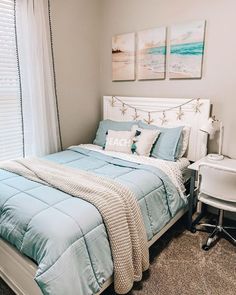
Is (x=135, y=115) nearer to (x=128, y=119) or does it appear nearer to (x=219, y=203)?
(x=128, y=119)

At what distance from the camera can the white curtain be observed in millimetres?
2602

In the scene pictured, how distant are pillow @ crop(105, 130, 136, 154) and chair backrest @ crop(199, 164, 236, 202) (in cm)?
91

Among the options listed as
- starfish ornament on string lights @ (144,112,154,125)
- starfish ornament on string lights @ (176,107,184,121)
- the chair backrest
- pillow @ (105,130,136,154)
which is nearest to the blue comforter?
the chair backrest

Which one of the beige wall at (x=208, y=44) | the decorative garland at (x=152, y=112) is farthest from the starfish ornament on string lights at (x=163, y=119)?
the beige wall at (x=208, y=44)

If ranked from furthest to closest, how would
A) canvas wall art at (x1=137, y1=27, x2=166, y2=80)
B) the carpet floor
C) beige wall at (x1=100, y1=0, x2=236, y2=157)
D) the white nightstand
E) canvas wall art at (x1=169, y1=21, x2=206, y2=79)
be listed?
1. canvas wall art at (x1=137, y1=27, x2=166, y2=80)
2. canvas wall art at (x1=169, y1=21, x2=206, y2=79)
3. beige wall at (x1=100, y1=0, x2=236, y2=157)
4. the white nightstand
5. the carpet floor

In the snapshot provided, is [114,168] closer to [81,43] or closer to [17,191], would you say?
[17,191]

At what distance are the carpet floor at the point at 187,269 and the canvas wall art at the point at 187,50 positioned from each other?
1.73 metres

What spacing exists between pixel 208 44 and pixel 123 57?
3.69 feet

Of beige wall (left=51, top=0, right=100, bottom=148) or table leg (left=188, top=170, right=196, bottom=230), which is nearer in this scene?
table leg (left=188, top=170, right=196, bottom=230)

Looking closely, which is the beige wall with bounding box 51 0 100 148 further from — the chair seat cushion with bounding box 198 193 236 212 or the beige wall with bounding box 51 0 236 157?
the chair seat cushion with bounding box 198 193 236 212

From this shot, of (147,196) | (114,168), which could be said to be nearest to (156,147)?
(114,168)

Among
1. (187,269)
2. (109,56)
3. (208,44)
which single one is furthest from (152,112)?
(187,269)

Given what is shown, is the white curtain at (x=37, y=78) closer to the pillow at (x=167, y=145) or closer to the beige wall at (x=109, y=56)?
the beige wall at (x=109, y=56)

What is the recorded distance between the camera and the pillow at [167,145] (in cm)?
258
